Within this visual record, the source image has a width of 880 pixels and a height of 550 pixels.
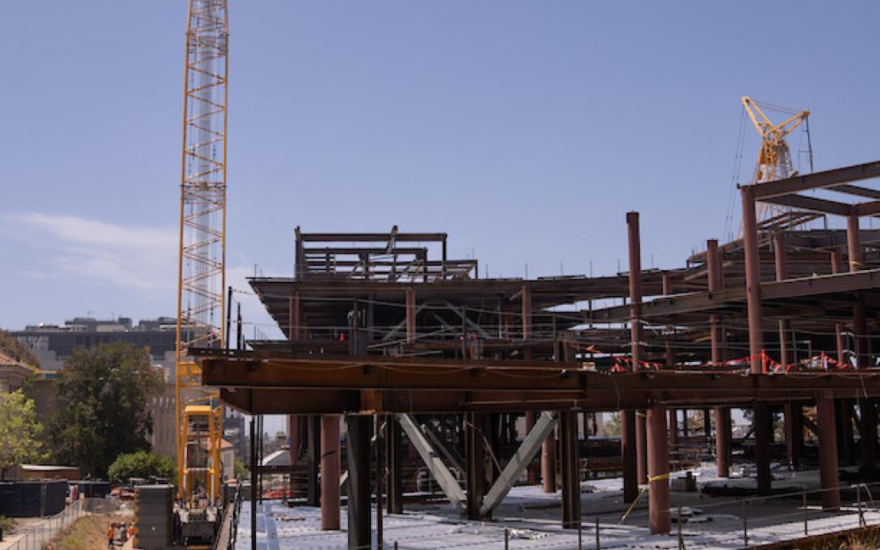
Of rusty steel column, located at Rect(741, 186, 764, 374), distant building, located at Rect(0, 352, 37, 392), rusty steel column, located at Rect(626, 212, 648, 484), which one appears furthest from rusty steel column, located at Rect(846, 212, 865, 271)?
distant building, located at Rect(0, 352, 37, 392)

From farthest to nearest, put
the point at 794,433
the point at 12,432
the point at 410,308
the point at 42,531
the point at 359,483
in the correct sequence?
the point at 12,432, the point at 410,308, the point at 42,531, the point at 794,433, the point at 359,483

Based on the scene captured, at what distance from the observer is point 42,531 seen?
47.8 metres

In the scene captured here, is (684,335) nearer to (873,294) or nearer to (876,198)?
(876,198)

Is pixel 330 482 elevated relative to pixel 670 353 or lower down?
lower down

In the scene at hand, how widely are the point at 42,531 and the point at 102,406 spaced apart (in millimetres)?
50596

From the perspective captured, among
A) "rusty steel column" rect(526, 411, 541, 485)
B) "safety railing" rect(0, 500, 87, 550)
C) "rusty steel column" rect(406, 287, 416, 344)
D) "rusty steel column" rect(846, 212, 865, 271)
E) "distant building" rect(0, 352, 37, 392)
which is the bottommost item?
"safety railing" rect(0, 500, 87, 550)

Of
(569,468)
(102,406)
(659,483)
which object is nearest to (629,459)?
(569,468)

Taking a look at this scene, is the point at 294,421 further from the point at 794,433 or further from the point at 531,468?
the point at 794,433

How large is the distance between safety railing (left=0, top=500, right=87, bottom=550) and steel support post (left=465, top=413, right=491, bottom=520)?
23.7m

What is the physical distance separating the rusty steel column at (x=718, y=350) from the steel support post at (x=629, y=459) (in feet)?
28.3

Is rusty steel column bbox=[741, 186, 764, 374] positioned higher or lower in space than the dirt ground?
higher

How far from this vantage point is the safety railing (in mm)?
43331

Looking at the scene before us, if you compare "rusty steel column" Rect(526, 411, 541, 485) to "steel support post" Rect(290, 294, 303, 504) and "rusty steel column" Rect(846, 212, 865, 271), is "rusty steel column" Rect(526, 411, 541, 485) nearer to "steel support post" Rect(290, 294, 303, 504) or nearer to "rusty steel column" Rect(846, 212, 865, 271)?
"steel support post" Rect(290, 294, 303, 504)

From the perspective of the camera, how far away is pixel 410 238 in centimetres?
6581
